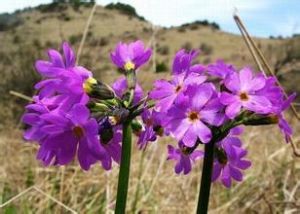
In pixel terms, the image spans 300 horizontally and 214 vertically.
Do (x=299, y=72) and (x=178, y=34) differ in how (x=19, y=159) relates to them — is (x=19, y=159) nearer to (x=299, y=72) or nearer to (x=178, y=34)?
(x=299, y=72)

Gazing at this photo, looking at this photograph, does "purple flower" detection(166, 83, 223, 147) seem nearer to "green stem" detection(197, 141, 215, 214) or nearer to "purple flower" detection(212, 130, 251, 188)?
"green stem" detection(197, 141, 215, 214)

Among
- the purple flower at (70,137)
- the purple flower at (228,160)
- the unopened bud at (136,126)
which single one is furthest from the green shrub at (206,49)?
the purple flower at (70,137)

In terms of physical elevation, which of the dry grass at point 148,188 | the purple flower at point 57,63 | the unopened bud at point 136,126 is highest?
Answer: the purple flower at point 57,63

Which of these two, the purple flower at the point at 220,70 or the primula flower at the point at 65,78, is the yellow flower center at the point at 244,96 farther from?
the primula flower at the point at 65,78

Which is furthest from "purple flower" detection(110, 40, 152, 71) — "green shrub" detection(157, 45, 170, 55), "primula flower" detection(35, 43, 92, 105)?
"green shrub" detection(157, 45, 170, 55)

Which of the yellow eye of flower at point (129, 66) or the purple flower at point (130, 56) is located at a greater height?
the purple flower at point (130, 56)

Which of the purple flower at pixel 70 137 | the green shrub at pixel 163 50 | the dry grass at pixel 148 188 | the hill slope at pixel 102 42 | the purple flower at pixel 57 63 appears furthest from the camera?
the green shrub at pixel 163 50

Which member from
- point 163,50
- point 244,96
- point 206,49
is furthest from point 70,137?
point 206,49
